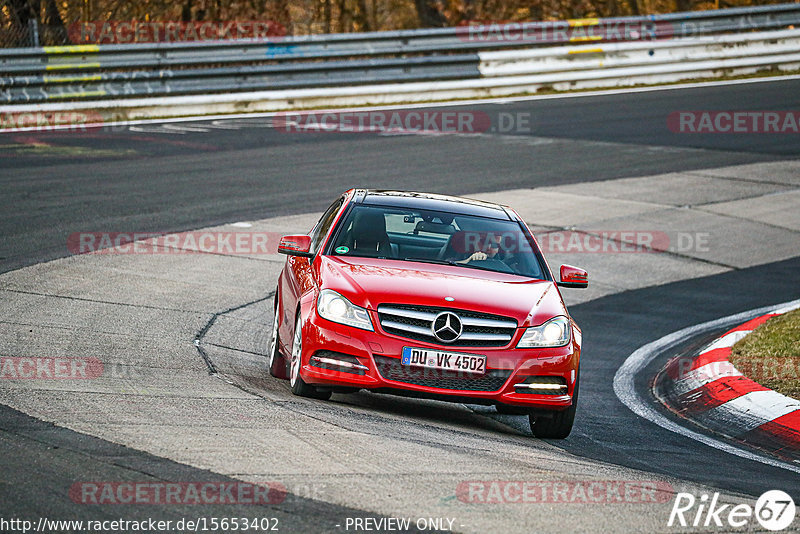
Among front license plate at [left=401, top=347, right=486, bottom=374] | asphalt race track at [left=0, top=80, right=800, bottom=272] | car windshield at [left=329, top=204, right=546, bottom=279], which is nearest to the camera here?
front license plate at [left=401, top=347, right=486, bottom=374]

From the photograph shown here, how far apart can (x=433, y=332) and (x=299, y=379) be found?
3.34ft

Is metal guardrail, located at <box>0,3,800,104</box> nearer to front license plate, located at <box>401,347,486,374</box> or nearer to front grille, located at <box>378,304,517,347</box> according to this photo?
front grille, located at <box>378,304,517,347</box>

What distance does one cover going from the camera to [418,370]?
7.42 meters

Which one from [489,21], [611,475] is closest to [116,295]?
[611,475]

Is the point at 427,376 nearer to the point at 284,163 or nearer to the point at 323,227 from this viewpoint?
the point at 323,227

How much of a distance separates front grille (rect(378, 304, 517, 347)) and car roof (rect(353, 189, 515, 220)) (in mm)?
1655

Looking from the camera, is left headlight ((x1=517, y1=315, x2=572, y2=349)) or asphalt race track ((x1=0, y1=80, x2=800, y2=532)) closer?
asphalt race track ((x1=0, y1=80, x2=800, y2=532))

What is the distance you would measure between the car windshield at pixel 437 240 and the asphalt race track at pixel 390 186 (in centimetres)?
111

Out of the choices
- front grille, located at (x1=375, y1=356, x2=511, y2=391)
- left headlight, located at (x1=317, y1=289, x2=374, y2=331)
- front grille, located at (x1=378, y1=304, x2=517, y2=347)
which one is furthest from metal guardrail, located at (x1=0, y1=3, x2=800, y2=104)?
front grille, located at (x1=375, y1=356, x2=511, y2=391)

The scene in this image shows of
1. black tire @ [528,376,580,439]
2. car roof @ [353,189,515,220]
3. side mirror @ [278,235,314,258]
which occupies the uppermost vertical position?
car roof @ [353,189,515,220]

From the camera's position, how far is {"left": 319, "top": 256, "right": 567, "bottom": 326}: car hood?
761 centimetres

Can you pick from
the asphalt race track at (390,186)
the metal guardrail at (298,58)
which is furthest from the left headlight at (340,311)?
the metal guardrail at (298,58)

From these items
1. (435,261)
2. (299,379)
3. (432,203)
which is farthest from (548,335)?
(432,203)

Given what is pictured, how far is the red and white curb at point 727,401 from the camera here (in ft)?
26.4
